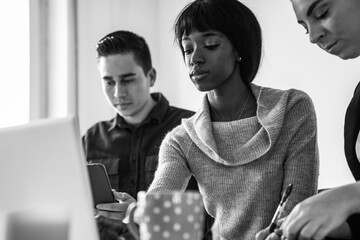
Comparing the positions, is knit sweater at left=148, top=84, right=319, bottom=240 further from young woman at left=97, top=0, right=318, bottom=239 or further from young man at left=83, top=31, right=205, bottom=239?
young man at left=83, top=31, right=205, bottom=239

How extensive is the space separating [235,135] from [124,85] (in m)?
0.93

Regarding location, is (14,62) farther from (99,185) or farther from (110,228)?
(110,228)

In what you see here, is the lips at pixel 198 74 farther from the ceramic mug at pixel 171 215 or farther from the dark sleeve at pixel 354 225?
the ceramic mug at pixel 171 215

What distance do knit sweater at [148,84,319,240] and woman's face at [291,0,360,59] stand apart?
10.2 inches

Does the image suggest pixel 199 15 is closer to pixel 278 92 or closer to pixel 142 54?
pixel 278 92

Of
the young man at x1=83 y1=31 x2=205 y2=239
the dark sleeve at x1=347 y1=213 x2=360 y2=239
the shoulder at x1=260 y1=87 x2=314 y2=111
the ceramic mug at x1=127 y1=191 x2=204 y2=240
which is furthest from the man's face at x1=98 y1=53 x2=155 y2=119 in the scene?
the ceramic mug at x1=127 y1=191 x2=204 y2=240

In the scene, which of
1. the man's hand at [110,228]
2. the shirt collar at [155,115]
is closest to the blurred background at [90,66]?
the shirt collar at [155,115]

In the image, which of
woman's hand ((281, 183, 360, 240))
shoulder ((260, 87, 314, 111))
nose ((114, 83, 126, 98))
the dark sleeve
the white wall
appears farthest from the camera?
the white wall

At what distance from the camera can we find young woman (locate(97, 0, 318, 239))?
1524mm

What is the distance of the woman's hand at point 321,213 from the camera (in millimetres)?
849

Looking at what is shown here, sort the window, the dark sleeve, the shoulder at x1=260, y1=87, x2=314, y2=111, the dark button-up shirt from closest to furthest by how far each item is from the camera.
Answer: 1. the dark sleeve
2. the shoulder at x1=260, y1=87, x2=314, y2=111
3. the dark button-up shirt
4. the window

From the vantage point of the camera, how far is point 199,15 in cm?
166

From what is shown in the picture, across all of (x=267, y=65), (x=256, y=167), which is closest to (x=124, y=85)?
(x=267, y=65)

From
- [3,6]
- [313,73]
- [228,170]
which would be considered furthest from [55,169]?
[3,6]
